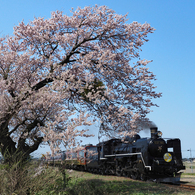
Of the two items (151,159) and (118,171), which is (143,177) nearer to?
(151,159)

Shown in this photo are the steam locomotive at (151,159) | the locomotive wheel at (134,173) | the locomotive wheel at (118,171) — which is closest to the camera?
the steam locomotive at (151,159)

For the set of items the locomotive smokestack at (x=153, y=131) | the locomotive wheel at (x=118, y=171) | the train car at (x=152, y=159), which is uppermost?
the locomotive smokestack at (x=153, y=131)

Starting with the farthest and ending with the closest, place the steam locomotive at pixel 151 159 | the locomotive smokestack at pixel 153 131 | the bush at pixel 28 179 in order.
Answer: the locomotive smokestack at pixel 153 131, the steam locomotive at pixel 151 159, the bush at pixel 28 179

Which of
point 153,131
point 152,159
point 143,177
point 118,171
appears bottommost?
point 118,171

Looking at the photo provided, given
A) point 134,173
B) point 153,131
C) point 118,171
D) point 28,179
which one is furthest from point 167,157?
point 28,179

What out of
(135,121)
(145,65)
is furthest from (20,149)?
(145,65)

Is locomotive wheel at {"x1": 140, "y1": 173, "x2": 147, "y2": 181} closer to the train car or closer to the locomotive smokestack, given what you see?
the train car

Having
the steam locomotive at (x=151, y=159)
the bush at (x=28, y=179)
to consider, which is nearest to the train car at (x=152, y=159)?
the steam locomotive at (x=151, y=159)

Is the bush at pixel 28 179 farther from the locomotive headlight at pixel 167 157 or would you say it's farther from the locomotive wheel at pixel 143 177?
the locomotive headlight at pixel 167 157

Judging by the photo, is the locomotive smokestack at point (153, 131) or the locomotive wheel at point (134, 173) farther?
the locomotive smokestack at point (153, 131)

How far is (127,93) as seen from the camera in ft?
38.4

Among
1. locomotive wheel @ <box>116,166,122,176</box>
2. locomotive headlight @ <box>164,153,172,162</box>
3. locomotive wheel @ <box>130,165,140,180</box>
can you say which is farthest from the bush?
locomotive wheel @ <box>116,166,122,176</box>

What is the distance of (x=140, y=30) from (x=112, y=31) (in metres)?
1.61

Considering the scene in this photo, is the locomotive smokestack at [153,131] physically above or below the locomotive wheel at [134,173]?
above
